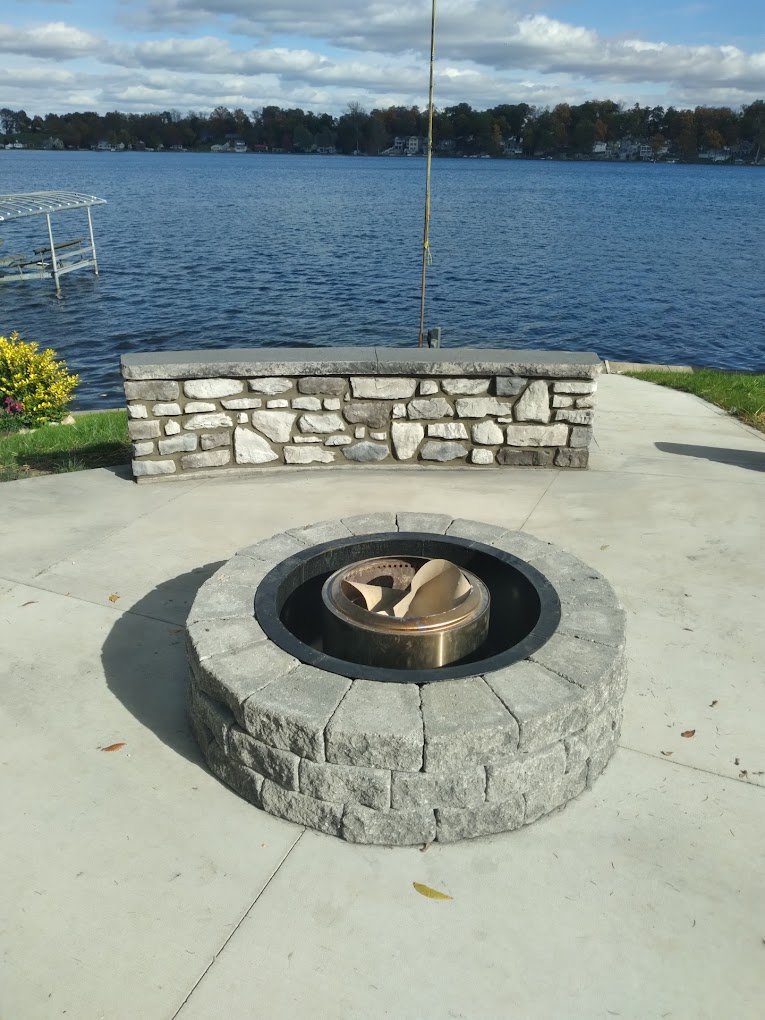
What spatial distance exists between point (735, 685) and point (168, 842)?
9.18ft

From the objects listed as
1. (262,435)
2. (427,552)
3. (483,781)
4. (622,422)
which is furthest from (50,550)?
(622,422)

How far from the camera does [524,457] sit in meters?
6.91

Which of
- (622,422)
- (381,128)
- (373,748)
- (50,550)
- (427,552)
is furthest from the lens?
(381,128)

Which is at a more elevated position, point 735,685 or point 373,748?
point 373,748

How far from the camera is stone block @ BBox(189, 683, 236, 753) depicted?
326 centimetres

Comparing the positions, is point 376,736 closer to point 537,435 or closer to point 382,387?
point 382,387

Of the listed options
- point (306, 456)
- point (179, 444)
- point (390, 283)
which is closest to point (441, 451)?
point (306, 456)

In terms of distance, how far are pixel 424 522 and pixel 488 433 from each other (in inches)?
94.5

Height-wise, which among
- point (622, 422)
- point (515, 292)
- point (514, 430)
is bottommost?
point (515, 292)

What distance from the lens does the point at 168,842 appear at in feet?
10.0

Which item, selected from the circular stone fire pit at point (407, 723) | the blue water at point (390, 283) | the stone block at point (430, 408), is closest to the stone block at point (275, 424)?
the stone block at point (430, 408)

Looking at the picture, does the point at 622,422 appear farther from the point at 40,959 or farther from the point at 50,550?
the point at 40,959

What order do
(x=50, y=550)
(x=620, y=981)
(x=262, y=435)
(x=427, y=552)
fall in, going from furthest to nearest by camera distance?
(x=262, y=435)
(x=50, y=550)
(x=427, y=552)
(x=620, y=981)

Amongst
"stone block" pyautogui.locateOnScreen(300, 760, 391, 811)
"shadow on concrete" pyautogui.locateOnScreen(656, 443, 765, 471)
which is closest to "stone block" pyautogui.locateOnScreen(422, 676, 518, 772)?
"stone block" pyautogui.locateOnScreen(300, 760, 391, 811)
